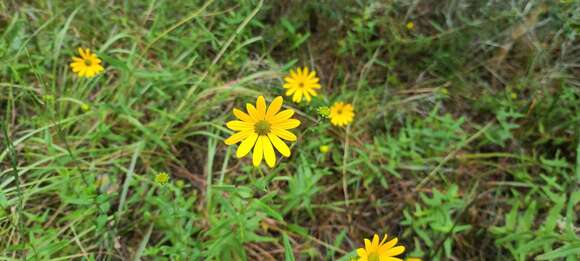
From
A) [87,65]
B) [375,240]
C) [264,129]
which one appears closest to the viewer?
[375,240]

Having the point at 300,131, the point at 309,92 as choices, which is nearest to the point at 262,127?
the point at 300,131

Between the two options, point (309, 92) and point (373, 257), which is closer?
point (373, 257)

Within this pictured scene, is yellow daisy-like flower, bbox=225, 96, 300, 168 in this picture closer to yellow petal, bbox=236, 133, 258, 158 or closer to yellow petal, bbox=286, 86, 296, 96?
yellow petal, bbox=236, 133, 258, 158

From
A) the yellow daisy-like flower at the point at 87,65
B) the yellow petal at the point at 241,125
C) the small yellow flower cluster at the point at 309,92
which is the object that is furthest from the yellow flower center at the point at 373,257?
the yellow daisy-like flower at the point at 87,65

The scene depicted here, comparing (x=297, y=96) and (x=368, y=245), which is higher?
(x=297, y=96)

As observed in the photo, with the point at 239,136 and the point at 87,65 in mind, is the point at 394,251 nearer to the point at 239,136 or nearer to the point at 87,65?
the point at 239,136
